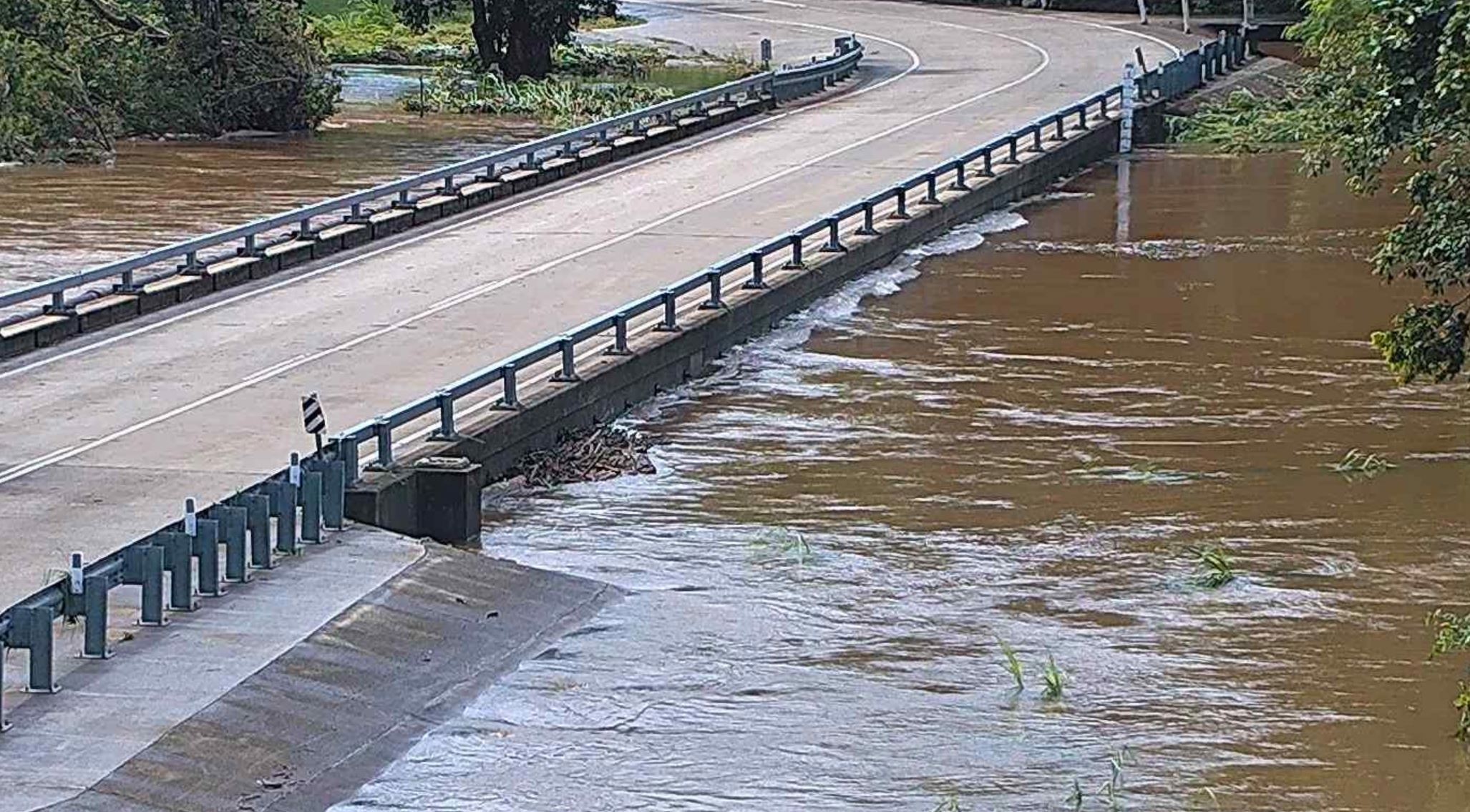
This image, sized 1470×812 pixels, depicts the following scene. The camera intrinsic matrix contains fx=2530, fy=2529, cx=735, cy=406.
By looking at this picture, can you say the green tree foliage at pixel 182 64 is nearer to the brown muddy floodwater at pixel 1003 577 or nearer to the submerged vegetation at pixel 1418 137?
the brown muddy floodwater at pixel 1003 577

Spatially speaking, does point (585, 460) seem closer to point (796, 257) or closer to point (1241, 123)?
point (796, 257)

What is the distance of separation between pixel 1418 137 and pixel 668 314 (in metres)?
12.1

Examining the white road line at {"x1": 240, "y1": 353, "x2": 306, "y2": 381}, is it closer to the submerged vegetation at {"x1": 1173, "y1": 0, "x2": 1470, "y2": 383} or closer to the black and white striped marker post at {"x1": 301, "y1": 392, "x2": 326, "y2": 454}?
the black and white striped marker post at {"x1": 301, "y1": 392, "x2": 326, "y2": 454}

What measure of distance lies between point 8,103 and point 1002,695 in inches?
1330

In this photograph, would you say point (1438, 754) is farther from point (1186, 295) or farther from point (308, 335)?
point (1186, 295)

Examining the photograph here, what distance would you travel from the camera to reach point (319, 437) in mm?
18406

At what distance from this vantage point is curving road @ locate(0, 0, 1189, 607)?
1941 cm

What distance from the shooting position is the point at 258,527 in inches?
662

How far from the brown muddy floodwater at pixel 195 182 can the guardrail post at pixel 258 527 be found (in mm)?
15025

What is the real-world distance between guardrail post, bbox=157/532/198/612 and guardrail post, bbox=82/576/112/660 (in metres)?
0.94

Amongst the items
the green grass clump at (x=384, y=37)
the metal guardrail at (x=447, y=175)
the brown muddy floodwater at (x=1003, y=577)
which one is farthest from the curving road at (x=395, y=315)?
the green grass clump at (x=384, y=37)

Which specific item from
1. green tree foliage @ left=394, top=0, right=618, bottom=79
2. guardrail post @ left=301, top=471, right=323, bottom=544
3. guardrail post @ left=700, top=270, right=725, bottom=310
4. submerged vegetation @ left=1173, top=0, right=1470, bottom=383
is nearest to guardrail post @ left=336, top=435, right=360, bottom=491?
guardrail post @ left=301, top=471, right=323, bottom=544

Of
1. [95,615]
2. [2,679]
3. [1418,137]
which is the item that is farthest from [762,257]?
[2,679]

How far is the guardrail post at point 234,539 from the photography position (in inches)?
648
